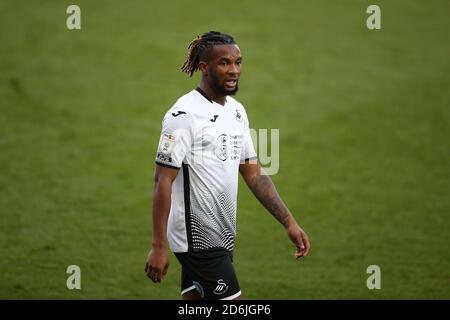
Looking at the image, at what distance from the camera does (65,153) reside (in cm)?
1332

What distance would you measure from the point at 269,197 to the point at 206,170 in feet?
2.00

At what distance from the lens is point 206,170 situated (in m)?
5.28

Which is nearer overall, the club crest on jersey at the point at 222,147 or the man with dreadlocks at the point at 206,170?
the man with dreadlocks at the point at 206,170

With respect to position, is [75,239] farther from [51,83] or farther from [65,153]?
[51,83]

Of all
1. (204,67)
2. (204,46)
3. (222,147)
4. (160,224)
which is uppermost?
(204,46)

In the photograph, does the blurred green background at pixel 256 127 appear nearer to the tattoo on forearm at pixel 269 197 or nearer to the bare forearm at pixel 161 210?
the tattoo on forearm at pixel 269 197

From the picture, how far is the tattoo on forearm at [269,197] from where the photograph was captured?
562 cm

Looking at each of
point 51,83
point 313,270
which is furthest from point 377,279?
point 51,83

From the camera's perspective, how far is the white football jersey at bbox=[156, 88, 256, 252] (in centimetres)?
513
